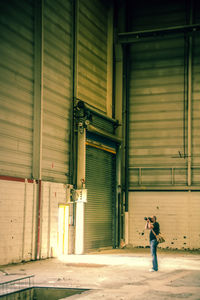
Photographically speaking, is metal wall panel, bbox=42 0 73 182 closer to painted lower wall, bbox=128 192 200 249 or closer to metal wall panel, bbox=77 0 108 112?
metal wall panel, bbox=77 0 108 112

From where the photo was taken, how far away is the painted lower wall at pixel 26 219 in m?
17.9

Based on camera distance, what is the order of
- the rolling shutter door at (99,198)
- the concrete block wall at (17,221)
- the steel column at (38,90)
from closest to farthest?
1. the concrete block wall at (17,221)
2. the steel column at (38,90)
3. the rolling shutter door at (99,198)

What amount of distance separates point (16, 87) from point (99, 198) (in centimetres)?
879

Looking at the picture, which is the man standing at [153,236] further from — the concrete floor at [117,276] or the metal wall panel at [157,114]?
the metal wall panel at [157,114]

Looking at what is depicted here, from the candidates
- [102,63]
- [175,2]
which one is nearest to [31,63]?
[102,63]

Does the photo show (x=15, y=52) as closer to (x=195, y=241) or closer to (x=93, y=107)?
(x=93, y=107)

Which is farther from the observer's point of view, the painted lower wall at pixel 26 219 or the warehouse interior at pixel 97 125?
the warehouse interior at pixel 97 125

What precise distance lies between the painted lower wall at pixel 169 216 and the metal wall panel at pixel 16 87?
9.44 meters

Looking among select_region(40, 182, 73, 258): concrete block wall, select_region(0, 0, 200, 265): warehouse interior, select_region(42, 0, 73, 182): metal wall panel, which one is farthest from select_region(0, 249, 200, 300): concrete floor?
select_region(42, 0, 73, 182): metal wall panel

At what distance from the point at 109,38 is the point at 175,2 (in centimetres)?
422

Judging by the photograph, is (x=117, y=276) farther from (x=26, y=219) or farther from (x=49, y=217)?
Answer: (x=49, y=217)

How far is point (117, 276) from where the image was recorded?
14.8m

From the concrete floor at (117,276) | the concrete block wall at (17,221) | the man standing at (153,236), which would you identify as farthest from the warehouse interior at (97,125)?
the man standing at (153,236)

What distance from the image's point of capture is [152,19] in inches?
1113
